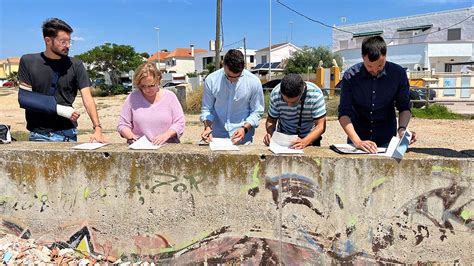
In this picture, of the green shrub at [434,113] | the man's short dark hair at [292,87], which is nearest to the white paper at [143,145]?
the man's short dark hair at [292,87]

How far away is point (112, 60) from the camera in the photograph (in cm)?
4447

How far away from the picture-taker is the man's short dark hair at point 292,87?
3.45 meters

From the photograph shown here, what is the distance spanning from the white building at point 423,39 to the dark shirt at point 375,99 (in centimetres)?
3321

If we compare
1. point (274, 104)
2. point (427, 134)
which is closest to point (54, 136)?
point (274, 104)

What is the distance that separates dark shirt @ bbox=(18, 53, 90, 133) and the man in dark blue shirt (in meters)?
2.33

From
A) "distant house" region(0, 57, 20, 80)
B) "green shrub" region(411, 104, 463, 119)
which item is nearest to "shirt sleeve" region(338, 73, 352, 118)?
"green shrub" region(411, 104, 463, 119)

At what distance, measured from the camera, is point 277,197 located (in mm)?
3062

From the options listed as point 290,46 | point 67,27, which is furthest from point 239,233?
point 290,46

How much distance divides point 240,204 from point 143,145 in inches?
35.1

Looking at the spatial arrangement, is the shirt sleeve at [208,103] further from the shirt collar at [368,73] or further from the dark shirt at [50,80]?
the shirt collar at [368,73]

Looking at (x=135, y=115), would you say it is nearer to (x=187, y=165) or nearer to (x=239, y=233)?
(x=187, y=165)

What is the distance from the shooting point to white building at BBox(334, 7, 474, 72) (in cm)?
3969

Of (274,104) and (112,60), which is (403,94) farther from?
(112,60)

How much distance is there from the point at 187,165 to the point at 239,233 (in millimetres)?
641
